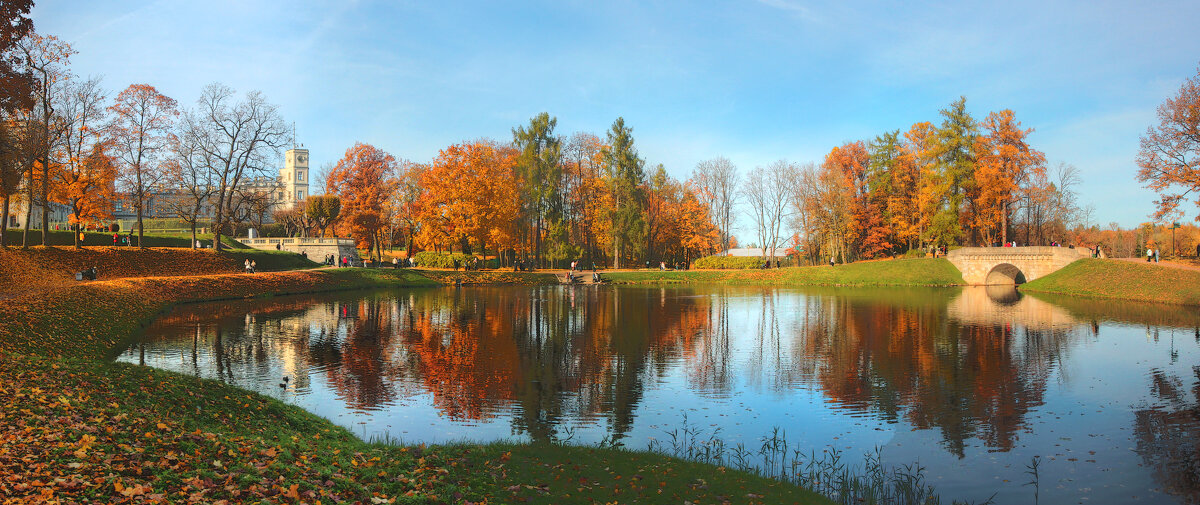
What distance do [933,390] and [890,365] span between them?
3.23 metres

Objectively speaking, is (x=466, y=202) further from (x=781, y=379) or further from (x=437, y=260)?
(x=781, y=379)

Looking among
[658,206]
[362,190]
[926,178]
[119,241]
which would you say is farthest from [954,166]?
[119,241]

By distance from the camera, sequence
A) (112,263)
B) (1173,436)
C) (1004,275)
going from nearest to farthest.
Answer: (1173,436), (112,263), (1004,275)

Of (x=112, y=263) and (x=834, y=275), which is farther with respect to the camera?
(x=834, y=275)

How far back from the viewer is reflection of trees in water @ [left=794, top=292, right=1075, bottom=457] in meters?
13.7

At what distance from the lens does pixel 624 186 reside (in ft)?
218

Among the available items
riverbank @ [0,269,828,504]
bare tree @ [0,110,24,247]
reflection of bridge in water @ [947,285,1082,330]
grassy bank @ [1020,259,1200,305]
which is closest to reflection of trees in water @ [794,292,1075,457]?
reflection of bridge in water @ [947,285,1082,330]

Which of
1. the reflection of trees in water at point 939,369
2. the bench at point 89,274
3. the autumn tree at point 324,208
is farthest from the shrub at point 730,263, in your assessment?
the bench at point 89,274

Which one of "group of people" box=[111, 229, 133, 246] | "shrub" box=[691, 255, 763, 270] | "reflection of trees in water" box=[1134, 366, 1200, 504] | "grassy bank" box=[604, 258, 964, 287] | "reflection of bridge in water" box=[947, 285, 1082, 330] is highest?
"group of people" box=[111, 229, 133, 246]

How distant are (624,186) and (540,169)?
8950mm

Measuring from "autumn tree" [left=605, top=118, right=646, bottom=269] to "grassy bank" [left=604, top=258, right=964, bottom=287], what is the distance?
558cm

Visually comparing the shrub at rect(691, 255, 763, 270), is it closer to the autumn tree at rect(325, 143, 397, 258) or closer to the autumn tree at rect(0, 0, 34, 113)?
the autumn tree at rect(325, 143, 397, 258)

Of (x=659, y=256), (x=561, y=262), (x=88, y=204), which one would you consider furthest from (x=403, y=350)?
(x=659, y=256)

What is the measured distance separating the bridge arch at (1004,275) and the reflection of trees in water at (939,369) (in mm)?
Result: 30951
